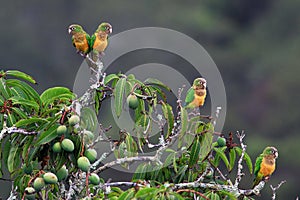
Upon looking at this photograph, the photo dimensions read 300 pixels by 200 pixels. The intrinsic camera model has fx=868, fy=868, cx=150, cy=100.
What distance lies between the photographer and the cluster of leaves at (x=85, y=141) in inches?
134

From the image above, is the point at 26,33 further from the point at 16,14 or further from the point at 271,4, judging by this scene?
the point at 271,4

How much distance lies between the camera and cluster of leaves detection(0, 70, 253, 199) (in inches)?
134

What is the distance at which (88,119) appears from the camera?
3572mm

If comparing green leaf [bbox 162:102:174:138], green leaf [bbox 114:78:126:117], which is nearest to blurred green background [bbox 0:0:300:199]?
green leaf [bbox 162:102:174:138]

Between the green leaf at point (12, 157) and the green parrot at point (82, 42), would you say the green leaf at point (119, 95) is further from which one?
the green parrot at point (82, 42)

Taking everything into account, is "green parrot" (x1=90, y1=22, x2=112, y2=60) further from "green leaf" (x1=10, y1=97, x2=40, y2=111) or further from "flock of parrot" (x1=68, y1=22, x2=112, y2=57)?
"green leaf" (x1=10, y1=97, x2=40, y2=111)

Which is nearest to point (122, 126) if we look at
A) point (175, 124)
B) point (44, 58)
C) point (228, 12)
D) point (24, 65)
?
point (175, 124)

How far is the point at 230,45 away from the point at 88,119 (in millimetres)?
24332

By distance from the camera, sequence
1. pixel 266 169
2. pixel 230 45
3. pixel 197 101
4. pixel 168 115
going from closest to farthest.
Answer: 1. pixel 168 115
2. pixel 197 101
3. pixel 266 169
4. pixel 230 45

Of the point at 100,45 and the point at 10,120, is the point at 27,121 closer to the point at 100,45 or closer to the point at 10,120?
the point at 10,120

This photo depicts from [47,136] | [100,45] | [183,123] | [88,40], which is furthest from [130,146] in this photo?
[100,45]

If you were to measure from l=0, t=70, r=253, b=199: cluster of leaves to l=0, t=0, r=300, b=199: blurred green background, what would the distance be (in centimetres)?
1418

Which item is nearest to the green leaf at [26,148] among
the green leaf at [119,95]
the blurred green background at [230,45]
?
the green leaf at [119,95]

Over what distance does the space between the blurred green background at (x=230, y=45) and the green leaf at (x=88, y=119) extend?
568 inches
